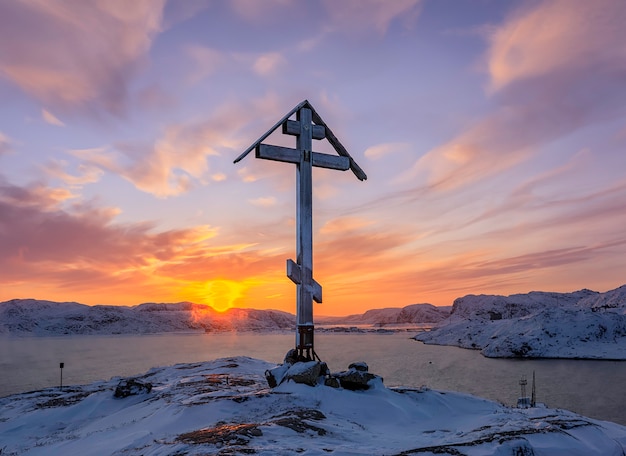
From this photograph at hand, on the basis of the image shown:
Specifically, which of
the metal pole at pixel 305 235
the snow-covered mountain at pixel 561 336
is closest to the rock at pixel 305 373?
the metal pole at pixel 305 235

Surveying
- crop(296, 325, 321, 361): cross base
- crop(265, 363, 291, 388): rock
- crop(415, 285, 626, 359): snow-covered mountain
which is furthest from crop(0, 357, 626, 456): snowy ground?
crop(415, 285, 626, 359): snow-covered mountain

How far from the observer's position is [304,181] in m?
17.1

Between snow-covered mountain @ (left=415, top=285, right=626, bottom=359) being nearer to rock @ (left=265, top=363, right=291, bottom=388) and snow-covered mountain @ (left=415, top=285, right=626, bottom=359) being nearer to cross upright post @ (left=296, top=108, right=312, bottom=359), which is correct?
A: cross upright post @ (left=296, top=108, right=312, bottom=359)

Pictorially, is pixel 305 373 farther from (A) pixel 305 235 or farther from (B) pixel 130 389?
(B) pixel 130 389

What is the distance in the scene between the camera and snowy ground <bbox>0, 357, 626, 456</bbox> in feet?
29.7

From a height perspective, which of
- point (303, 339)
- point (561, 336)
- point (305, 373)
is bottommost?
point (561, 336)

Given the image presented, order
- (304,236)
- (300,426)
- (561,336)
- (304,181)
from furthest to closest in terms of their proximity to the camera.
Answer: (561,336)
(304,181)
(304,236)
(300,426)

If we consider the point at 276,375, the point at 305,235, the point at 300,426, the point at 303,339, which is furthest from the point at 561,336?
the point at 300,426

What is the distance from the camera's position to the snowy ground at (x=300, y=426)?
9.04 meters

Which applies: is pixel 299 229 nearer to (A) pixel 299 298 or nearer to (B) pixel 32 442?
(A) pixel 299 298

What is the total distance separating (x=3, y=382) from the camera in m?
52.3

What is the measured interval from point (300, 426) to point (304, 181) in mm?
9151

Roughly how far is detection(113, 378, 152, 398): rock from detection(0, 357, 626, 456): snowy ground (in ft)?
1.03

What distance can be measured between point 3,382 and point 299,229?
174ft
